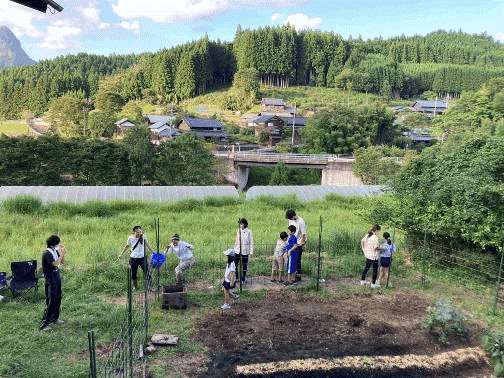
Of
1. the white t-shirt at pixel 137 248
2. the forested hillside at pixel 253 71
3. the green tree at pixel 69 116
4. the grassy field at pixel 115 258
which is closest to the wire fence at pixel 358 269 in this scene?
the grassy field at pixel 115 258

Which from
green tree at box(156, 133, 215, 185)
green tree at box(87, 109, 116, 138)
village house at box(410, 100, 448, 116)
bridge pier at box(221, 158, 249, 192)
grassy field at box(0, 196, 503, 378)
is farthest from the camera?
village house at box(410, 100, 448, 116)

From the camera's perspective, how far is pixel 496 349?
211 inches

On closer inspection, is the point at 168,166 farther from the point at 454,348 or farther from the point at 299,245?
the point at 454,348

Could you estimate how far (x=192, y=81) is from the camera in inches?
2936

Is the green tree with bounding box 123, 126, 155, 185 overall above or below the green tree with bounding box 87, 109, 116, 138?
below

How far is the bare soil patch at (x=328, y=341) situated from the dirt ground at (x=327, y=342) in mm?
13

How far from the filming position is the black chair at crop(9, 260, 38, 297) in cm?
687

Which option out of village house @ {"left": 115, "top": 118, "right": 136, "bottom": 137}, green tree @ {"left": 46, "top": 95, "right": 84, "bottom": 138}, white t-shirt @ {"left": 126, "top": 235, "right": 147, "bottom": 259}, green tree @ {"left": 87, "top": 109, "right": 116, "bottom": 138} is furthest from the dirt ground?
village house @ {"left": 115, "top": 118, "right": 136, "bottom": 137}

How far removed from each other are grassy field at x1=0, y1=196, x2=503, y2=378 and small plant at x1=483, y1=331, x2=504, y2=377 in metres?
1.29

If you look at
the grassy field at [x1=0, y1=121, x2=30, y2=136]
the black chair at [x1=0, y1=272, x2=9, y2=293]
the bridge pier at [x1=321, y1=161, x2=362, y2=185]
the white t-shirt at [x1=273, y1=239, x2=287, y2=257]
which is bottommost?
the bridge pier at [x1=321, y1=161, x2=362, y2=185]

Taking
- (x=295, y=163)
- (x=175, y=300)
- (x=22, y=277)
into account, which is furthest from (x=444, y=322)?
(x=295, y=163)

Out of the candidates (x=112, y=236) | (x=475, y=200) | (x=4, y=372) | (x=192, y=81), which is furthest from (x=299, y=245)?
(x=192, y=81)

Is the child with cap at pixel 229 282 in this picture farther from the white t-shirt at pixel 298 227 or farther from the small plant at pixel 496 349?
the small plant at pixel 496 349

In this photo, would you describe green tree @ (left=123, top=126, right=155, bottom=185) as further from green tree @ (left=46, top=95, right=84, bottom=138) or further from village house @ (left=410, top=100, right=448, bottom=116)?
village house @ (left=410, top=100, right=448, bottom=116)
